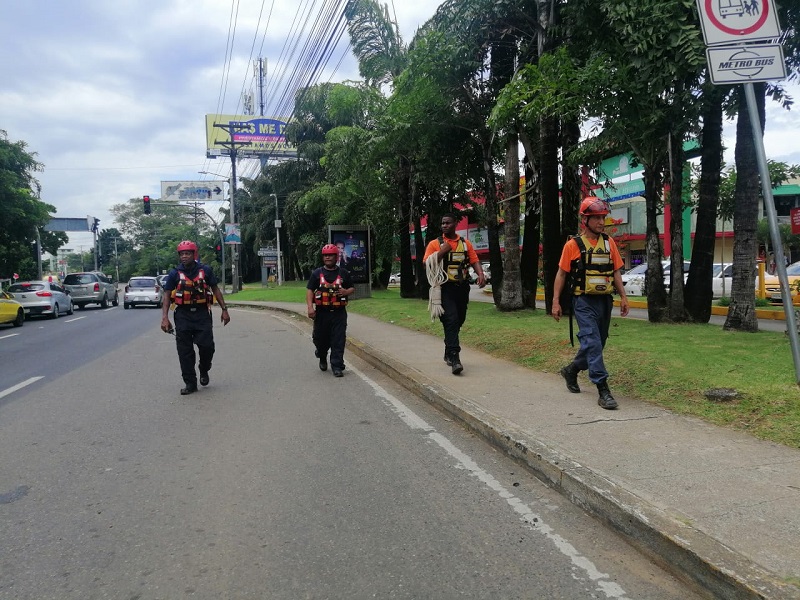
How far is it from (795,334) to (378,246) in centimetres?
2307

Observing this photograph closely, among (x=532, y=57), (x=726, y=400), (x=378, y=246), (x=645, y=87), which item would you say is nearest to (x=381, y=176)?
(x=378, y=246)

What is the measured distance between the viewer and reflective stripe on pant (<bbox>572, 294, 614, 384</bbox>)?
229 inches

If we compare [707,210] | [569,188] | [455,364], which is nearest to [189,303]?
[455,364]

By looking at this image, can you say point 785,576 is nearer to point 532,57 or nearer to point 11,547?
point 11,547

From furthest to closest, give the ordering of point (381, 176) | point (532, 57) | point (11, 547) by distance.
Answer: point (381, 176)
point (532, 57)
point (11, 547)

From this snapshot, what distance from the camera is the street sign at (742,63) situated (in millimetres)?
5477

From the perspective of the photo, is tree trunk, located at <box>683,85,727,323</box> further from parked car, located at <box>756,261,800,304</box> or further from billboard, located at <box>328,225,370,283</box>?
billboard, located at <box>328,225,370,283</box>

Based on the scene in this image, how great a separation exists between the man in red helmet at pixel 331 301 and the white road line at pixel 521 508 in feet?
6.49

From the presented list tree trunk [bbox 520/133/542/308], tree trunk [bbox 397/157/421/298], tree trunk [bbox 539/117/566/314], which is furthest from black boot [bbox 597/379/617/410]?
tree trunk [bbox 397/157/421/298]

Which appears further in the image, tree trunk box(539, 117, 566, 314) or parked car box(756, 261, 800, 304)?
parked car box(756, 261, 800, 304)

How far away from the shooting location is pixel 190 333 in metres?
7.57

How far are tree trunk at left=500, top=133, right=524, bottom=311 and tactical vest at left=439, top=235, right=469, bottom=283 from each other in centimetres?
671

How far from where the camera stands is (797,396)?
17.5 ft

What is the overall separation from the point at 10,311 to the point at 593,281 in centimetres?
1787
